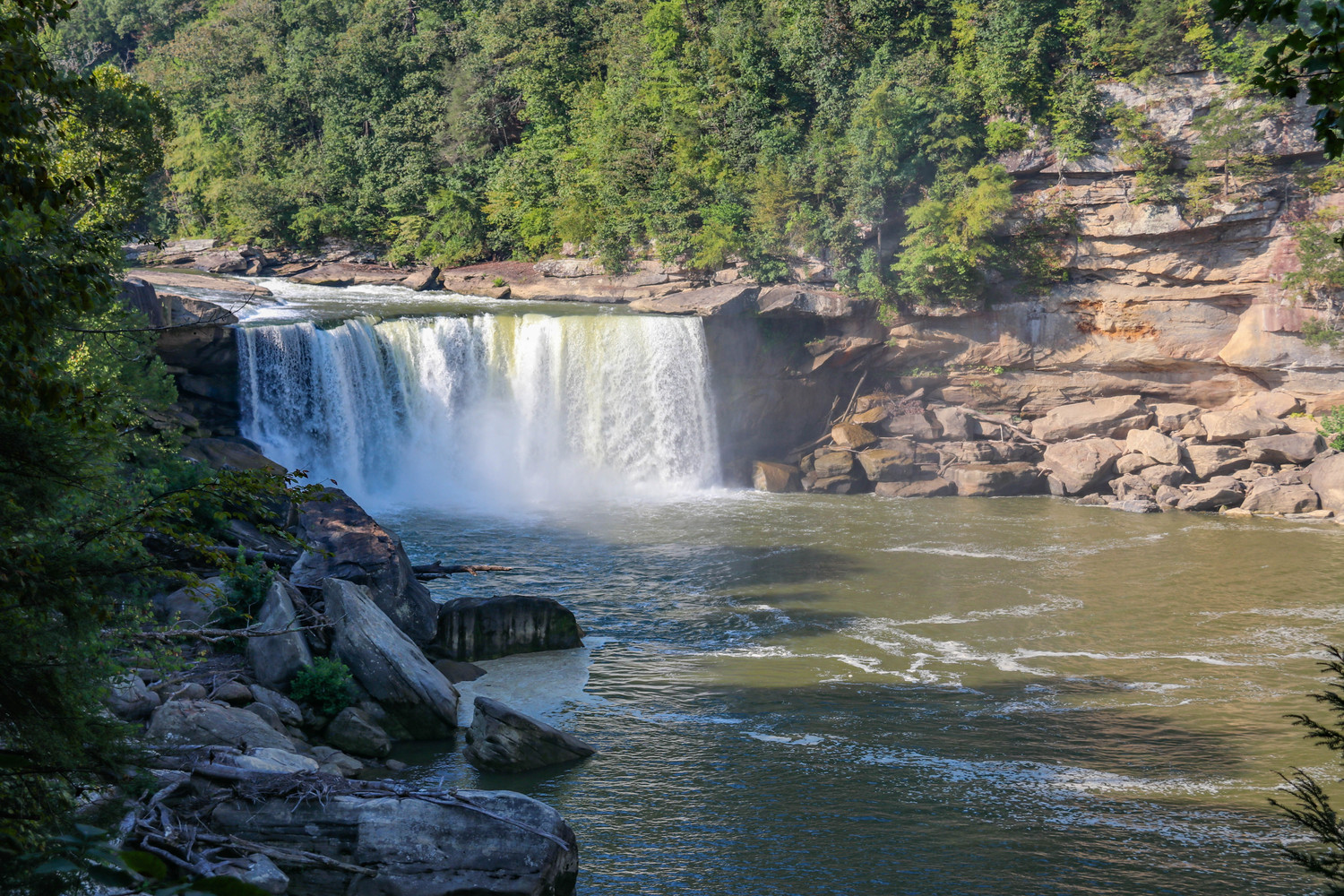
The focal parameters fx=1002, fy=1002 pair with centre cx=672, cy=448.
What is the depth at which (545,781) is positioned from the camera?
1080cm

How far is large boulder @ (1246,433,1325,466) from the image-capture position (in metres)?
26.2

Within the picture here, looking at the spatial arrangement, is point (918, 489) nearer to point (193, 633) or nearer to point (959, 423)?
point (959, 423)

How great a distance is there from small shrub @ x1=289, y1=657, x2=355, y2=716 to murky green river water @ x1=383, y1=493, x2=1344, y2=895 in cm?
132

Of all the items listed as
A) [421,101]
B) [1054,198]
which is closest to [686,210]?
[1054,198]

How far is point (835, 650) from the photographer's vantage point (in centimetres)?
1577

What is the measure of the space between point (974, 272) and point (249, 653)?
24457mm

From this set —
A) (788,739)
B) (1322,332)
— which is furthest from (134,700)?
(1322,332)

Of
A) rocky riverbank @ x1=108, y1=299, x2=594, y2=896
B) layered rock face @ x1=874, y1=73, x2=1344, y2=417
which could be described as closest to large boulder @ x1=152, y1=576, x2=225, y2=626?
rocky riverbank @ x1=108, y1=299, x2=594, y2=896

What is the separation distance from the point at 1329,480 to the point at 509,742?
23.1 m

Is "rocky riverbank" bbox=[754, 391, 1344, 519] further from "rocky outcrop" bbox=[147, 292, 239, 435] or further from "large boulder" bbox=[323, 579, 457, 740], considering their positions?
"large boulder" bbox=[323, 579, 457, 740]

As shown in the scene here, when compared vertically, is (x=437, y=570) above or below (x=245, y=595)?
below

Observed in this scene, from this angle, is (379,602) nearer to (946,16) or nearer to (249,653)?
(249,653)

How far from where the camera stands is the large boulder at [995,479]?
1099 inches

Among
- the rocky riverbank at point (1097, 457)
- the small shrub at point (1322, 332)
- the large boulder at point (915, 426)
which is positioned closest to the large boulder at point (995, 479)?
the rocky riverbank at point (1097, 457)
